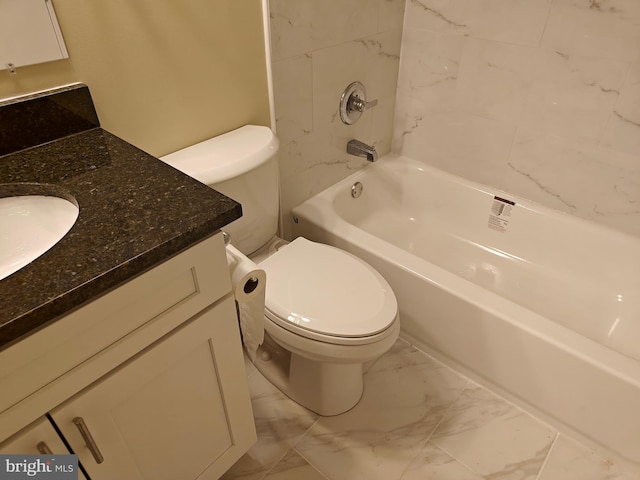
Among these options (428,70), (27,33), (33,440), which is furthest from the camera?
(428,70)

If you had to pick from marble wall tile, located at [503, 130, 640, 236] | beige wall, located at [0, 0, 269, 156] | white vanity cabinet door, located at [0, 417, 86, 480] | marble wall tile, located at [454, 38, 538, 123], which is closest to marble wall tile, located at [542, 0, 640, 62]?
marble wall tile, located at [454, 38, 538, 123]

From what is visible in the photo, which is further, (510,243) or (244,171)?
(510,243)

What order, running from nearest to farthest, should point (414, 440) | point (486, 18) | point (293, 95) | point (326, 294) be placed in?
point (326, 294) < point (414, 440) < point (293, 95) < point (486, 18)

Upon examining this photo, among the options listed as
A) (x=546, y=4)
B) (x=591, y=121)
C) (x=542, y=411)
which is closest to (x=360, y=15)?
(x=546, y=4)

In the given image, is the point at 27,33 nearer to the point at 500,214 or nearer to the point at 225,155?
the point at 225,155

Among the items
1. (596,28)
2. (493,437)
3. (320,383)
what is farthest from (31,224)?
(596,28)

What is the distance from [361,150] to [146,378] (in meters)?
1.27

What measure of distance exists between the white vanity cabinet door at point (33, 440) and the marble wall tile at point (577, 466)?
126 centimetres

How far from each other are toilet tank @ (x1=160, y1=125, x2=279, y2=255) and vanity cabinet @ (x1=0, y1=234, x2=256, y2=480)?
42cm

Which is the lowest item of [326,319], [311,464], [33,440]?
[311,464]

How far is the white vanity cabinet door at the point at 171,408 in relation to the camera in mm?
763

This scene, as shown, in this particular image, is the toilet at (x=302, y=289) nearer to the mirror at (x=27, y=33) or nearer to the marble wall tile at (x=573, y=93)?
the mirror at (x=27, y=33)

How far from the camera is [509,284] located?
6.01 feet

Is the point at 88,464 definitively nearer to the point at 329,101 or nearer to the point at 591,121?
the point at 329,101
